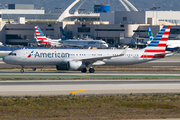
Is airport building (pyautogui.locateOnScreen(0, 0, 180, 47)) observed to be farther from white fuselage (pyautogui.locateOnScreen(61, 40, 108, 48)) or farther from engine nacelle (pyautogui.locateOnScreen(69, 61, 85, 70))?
engine nacelle (pyautogui.locateOnScreen(69, 61, 85, 70))

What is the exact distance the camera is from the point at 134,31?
169250mm

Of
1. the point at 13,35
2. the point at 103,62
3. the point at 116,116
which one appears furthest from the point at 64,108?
the point at 13,35

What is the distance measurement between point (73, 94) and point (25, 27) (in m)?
151

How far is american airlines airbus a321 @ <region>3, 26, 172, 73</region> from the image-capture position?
52688 millimetres

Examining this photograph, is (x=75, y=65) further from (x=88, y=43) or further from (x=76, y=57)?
(x=88, y=43)

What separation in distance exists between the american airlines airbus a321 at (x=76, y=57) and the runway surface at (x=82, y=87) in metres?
12.0

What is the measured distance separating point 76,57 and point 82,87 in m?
18.1

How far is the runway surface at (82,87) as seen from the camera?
1326 inches

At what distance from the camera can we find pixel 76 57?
54.7 meters

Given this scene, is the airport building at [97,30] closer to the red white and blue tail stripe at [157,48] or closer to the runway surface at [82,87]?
the red white and blue tail stripe at [157,48]

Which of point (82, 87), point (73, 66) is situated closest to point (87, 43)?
point (73, 66)

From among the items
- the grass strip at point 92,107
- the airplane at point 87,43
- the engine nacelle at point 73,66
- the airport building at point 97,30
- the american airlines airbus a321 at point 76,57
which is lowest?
the grass strip at point 92,107

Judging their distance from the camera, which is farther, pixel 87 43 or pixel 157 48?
pixel 87 43

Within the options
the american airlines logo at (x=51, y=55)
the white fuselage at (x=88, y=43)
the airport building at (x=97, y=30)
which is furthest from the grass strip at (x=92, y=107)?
the airport building at (x=97, y=30)
